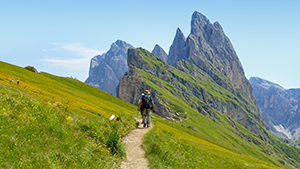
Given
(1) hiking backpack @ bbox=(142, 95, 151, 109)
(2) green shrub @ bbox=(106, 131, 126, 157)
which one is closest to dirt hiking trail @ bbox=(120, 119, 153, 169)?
(2) green shrub @ bbox=(106, 131, 126, 157)

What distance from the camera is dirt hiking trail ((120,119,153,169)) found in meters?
13.1

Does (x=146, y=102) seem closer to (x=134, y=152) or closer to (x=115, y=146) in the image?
(x=134, y=152)

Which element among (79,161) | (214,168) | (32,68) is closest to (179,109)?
(32,68)

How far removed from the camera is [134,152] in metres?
15.6

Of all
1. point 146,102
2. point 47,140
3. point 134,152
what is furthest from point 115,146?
point 146,102

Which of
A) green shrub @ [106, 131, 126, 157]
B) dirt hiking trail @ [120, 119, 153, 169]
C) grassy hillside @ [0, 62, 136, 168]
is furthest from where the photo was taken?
green shrub @ [106, 131, 126, 157]

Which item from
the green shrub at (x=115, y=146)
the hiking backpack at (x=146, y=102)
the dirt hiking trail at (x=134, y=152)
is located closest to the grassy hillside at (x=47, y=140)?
the green shrub at (x=115, y=146)

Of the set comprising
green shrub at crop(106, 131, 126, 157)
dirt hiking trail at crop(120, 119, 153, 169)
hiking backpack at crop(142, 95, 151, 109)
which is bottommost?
dirt hiking trail at crop(120, 119, 153, 169)

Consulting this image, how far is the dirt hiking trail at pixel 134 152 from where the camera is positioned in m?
13.1

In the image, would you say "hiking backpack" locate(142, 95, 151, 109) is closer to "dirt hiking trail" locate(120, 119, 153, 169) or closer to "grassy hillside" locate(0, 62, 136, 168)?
"dirt hiking trail" locate(120, 119, 153, 169)

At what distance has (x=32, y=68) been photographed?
287 ft

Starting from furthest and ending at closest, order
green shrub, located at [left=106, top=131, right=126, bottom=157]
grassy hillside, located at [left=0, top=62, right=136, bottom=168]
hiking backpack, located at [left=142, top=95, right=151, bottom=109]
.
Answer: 1. hiking backpack, located at [left=142, top=95, right=151, bottom=109]
2. green shrub, located at [left=106, top=131, right=126, bottom=157]
3. grassy hillside, located at [left=0, top=62, right=136, bottom=168]

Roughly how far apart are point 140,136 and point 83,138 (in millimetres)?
7753

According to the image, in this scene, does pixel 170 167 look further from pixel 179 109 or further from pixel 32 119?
pixel 179 109
